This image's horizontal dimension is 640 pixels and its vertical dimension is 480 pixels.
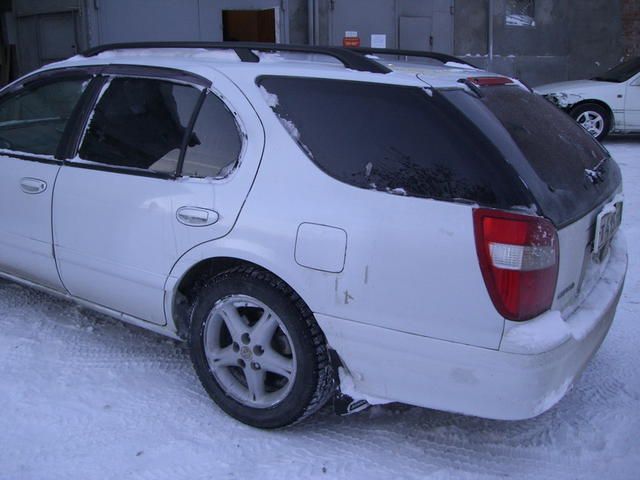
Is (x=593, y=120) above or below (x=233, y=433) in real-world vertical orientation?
above

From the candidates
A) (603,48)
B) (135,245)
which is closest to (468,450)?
(135,245)

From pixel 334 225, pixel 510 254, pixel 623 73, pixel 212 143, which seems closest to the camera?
pixel 510 254

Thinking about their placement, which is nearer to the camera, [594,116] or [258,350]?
[258,350]

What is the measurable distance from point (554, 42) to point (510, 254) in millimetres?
13778

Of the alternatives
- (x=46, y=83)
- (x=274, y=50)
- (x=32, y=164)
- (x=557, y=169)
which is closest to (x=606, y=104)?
(x=274, y=50)

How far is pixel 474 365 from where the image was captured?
2.60m

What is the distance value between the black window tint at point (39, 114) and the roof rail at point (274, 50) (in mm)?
279

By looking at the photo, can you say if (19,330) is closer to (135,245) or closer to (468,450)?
(135,245)

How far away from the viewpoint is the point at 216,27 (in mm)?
12625

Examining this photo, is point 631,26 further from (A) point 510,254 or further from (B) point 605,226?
(A) point 510,254

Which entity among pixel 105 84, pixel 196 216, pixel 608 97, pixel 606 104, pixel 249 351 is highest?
pixel 105 84

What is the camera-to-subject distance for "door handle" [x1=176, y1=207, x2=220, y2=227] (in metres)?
3.07

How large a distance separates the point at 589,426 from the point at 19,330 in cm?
303

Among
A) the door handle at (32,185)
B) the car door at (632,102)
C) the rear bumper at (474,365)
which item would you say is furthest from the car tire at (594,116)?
the door handle at (32,185)
